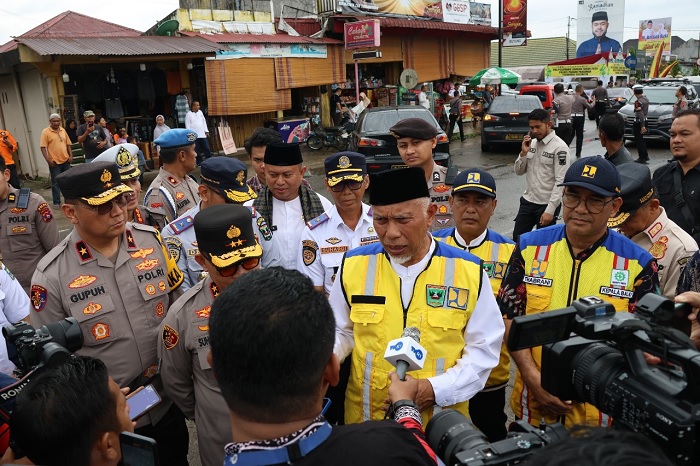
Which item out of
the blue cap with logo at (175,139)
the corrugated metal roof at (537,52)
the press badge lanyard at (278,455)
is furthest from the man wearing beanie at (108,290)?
the corrugated metal roof at (537,52)

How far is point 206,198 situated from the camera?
4078 mm

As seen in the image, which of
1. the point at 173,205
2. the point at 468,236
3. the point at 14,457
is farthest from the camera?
the point at 173,205

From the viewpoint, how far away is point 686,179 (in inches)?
177

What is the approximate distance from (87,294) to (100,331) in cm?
21

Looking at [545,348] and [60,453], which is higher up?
[545,348]

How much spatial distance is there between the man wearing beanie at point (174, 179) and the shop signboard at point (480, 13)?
83.7 feet

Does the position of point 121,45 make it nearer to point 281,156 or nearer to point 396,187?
point 281,156

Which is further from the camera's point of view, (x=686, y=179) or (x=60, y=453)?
(x=686, y=179)

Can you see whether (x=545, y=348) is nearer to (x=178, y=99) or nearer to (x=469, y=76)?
(x=178, y=99)

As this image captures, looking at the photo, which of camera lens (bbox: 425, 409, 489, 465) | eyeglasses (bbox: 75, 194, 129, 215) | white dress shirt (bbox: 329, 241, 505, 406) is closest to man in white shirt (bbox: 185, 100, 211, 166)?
eyeglasses (bbox: 75, 194, 129, 215)

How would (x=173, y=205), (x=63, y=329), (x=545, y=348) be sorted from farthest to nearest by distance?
(x=173, y=205) → (x=63, y=329) → (x=545, y=348)

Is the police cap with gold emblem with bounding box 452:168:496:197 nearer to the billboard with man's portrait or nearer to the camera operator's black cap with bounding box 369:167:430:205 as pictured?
the camera operator's black cap with bounding box 369:167:430:205

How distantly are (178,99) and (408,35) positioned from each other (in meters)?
12.1

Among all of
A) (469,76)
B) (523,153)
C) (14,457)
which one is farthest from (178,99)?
(469,76)
